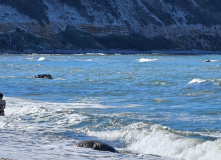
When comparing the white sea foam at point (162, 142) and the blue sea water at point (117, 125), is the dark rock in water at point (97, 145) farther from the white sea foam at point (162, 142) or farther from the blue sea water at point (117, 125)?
the white sea foam at point (162, 142)

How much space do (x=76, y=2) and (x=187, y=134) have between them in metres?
119

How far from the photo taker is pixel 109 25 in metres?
131

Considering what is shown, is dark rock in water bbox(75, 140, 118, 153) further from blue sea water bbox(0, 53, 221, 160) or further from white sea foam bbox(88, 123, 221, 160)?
white sea foam bbox(88, 123, 221, 160)

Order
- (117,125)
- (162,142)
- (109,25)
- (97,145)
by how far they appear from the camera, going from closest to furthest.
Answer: (97,145) < (162,142) < (117,125) < (109,25)

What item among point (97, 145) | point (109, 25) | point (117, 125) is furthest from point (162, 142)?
point (109, 25)

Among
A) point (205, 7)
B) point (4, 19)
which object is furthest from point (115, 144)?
point (205, 7)

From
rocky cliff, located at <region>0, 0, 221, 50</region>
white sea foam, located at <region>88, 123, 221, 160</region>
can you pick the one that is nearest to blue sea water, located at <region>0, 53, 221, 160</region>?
white sea foam, located at <region>88, 123, 221, 160</region>

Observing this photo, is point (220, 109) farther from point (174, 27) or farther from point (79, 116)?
point (174, 27)

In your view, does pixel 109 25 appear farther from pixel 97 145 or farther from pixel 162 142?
pixel 97 145

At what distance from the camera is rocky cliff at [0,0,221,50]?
119 m

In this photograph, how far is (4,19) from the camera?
117 m

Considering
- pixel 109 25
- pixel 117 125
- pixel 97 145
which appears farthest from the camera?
pixel 109 25

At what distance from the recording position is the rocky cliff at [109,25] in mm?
119062

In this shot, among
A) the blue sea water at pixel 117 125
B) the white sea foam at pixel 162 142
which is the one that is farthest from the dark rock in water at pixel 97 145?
the white sea foam at pixel 162 142
